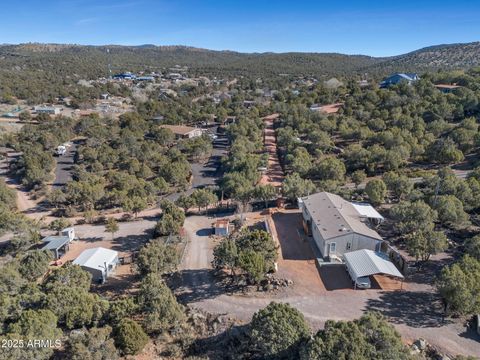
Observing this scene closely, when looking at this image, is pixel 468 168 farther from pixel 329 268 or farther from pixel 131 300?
pixel 131 300

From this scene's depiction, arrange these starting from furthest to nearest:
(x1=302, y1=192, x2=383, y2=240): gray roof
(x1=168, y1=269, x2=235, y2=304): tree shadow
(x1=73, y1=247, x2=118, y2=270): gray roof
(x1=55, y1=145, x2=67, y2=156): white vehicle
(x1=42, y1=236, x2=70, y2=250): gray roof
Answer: (x1=55, y1=145, x2=67, y2=156): white vehicle
(x1=42, y1=236, x2=70, y2=250): gray roof
(x1=302, y1=192, x2=383, y2=240): gray roof
(x1=73, y1=247, x2=118, y2=270): gray roof
(x1=168, y1=269, x2=235, y2=304): tree shadow

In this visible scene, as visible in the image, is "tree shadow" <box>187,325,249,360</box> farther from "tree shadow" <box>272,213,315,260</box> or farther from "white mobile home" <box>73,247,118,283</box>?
"white mobile home" <box>73,247,118,283</box>

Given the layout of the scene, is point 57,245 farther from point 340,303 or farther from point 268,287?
point 340,303

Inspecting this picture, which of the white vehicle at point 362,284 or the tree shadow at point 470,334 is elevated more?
the white vehicle at point 362,284

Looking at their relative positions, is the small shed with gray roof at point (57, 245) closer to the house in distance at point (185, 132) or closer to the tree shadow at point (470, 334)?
the tree shadow at point (470, 334)

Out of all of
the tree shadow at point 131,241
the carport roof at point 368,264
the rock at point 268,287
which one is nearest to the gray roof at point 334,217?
the carport roof at point 368,264

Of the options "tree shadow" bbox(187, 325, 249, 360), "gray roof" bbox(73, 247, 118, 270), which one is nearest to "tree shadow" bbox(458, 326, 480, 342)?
"tree shadow" bbox(187, 325, 249, 360)
